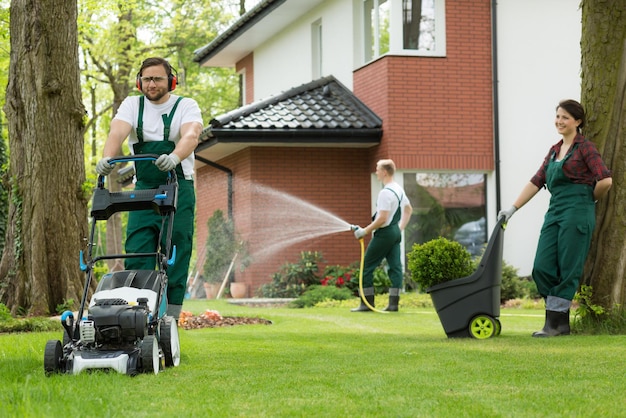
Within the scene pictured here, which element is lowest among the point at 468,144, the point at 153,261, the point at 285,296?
the point at 285,296

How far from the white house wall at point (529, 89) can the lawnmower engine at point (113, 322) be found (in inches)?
564

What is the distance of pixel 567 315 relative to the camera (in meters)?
9.23

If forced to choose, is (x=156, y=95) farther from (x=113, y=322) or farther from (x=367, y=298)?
(x=367, y=298)

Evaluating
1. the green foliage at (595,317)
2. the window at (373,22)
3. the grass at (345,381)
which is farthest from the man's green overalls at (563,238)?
the window at (373,22)

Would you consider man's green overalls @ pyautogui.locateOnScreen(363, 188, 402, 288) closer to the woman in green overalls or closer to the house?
the woman in green overalls

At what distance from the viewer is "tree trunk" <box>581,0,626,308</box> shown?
941 centimetres

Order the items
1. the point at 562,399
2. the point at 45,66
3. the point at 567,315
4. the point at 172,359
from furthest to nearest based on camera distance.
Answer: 1. the point at 45,66
2. the point at 567,315
3. the point at 172,359
4. the point at 562,399

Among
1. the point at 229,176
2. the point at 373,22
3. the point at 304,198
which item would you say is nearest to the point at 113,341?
the point at 304,198

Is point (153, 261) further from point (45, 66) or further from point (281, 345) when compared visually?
point (45, 66)

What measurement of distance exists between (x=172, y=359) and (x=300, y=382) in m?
1.12

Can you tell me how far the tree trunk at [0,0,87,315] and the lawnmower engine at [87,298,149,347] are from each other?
5.75m

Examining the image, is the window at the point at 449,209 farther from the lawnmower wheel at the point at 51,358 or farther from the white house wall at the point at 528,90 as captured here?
the lawnmower wheel at the point at 51,358

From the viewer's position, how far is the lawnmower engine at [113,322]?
615 centimetres

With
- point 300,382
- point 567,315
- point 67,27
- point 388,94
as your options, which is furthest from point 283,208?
point 300,382
